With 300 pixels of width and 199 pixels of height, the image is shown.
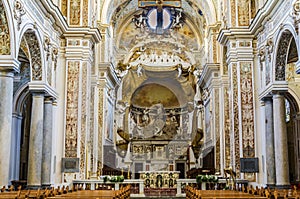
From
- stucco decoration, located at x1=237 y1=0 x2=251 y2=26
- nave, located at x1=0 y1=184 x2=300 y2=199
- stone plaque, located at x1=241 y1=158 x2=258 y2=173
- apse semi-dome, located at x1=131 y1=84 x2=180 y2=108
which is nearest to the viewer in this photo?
nave, located at x1=0 y1=184 x2=300 y2=199

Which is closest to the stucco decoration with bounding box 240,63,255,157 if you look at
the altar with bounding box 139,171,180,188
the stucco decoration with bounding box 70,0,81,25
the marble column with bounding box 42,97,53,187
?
the stucco decoration with bounding box 70,0,81,25

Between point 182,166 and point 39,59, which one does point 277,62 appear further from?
point 182,166

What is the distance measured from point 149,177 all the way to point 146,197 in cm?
527

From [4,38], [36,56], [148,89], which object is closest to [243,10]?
[36,56]

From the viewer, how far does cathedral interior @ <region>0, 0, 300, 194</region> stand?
47.1 feet

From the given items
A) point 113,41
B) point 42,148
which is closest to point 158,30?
point 113,41

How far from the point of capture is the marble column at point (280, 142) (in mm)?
14180

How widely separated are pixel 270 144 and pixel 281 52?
3091mm

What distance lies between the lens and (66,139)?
54.2 feet

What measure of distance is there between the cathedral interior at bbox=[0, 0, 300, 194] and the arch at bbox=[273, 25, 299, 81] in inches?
1.3

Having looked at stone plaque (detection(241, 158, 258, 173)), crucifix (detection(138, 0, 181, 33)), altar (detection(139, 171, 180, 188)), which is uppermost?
crucifix (detection(138, 0, 181, 33))

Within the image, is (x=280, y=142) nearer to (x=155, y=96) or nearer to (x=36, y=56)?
(x=36, y=56)

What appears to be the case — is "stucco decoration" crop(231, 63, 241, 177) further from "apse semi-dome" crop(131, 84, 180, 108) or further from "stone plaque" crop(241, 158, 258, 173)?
"apse semi-dome" crop(131, 84, 180, 108)

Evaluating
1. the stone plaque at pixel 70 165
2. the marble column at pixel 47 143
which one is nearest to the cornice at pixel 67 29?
the marble column at pixel 47 143
